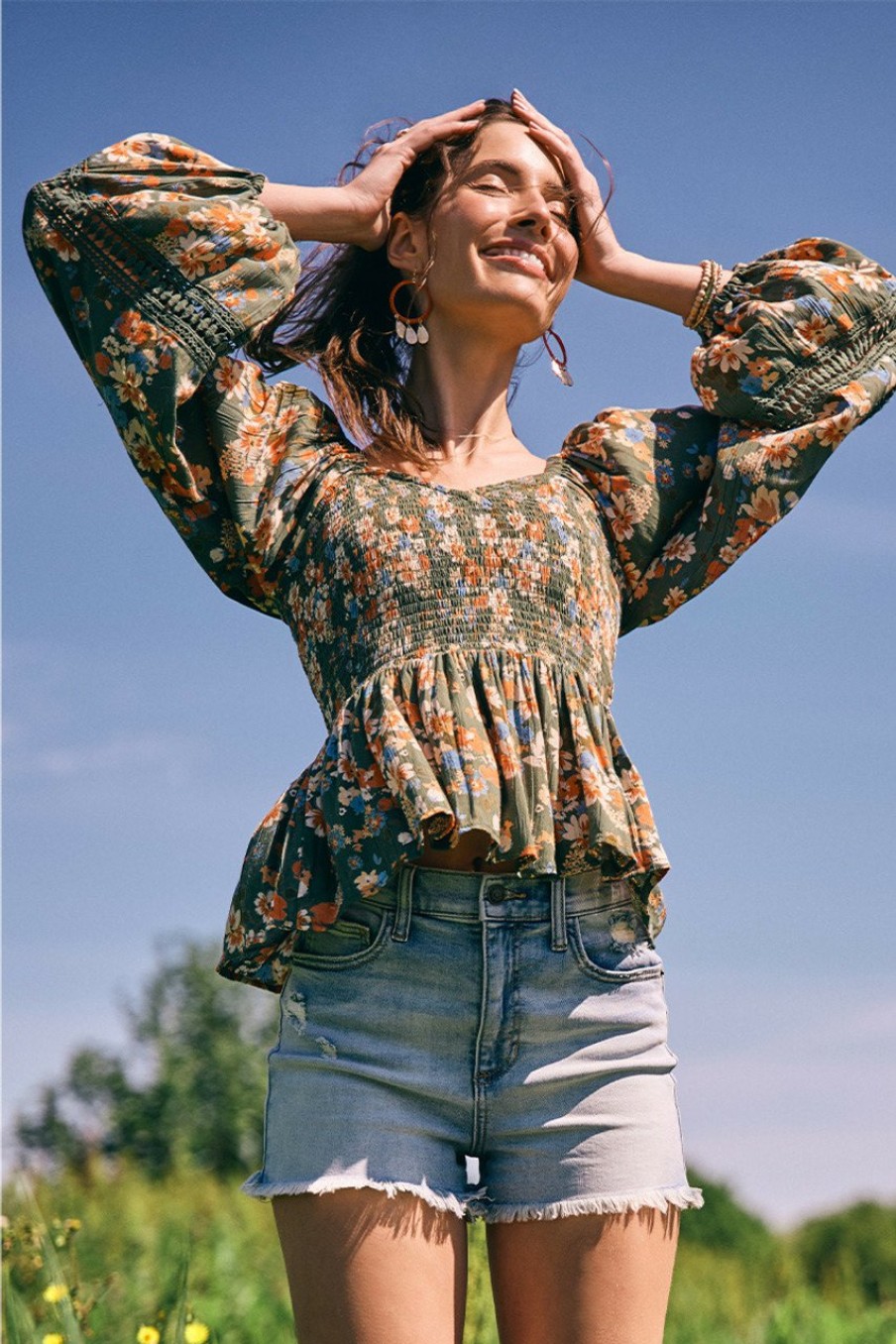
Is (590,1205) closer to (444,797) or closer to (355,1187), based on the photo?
(355,1187)

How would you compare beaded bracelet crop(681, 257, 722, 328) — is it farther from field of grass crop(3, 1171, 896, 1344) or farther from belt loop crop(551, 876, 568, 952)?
field of grass crop(3, 1171, 896, 1344)

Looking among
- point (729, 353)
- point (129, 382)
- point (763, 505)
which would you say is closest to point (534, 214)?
point (729, 353)

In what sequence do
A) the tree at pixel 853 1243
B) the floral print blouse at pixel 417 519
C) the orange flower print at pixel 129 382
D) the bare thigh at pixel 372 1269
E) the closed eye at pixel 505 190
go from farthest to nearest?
the tree at pixel 853 1243, the closed eye at pixel 505 190, the orange flower print at pixel 129 382, the floral print blouse at pixel 417 519, the bare thigh at pixel 372 1269

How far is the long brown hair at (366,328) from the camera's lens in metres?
2.66

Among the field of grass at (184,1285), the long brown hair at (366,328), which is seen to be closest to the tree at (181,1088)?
the field of grass at (184,1285)

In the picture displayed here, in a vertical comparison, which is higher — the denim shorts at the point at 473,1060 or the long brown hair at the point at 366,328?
the long brown hair at the point at 366,328

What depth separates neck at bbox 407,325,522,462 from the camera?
8.81 ft

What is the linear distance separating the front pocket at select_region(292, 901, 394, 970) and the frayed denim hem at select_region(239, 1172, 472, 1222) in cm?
28

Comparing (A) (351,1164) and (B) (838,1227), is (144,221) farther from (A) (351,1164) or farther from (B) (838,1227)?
(B) (838,1227)

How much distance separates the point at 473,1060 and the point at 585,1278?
0.31m

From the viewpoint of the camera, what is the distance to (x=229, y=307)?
2426 millimetres

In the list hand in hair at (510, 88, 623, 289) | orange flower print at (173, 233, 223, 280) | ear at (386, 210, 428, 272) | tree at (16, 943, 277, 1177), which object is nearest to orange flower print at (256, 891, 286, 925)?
orange flower print at (173, 233, 223, 280)

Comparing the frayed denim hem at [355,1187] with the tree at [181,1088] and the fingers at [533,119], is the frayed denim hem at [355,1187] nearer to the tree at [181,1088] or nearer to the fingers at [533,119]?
the fingers at [533,119]

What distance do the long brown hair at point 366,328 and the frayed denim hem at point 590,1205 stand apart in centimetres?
116
